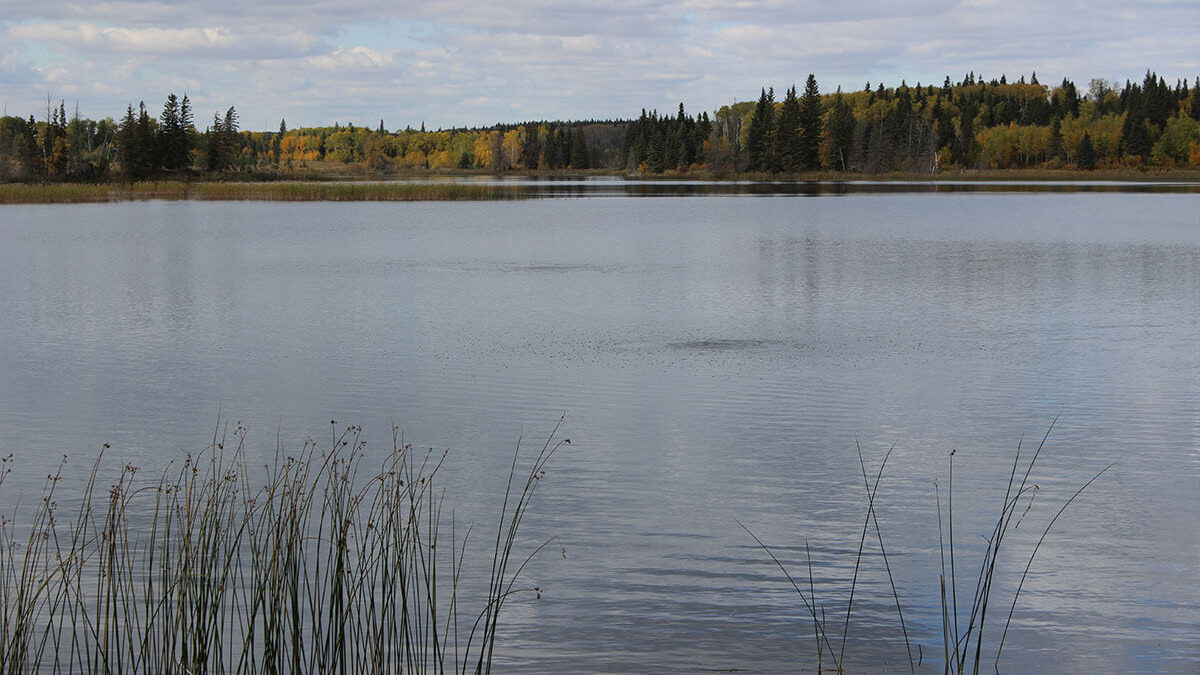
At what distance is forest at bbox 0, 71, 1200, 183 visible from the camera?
94625 millimetres

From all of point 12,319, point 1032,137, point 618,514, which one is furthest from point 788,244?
point 1032,137

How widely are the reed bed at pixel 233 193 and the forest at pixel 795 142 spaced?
13.7m

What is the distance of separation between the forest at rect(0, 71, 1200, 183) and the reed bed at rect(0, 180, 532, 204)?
13680 mm

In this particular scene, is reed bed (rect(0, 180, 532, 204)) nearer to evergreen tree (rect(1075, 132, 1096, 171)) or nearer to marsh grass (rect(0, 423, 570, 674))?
marsh grass (rect(0, 423, 570, 674))

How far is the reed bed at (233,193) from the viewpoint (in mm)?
57906

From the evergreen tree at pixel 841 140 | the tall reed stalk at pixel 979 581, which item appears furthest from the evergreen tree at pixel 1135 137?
the tall reed stalk at pixel 979 581

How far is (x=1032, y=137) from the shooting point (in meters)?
148

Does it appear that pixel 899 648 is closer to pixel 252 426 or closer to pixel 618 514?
pixel 618 514

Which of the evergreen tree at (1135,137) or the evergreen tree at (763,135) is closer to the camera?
the evergreen tree at (763,135)

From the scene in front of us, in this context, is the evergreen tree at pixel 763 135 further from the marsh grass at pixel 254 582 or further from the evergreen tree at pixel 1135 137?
the marsh grass at pixel 254 582

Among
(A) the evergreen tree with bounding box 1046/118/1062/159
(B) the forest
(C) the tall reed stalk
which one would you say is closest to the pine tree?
(B) the forest

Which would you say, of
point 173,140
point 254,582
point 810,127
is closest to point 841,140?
point 810,127

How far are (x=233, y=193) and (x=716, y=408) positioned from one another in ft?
196

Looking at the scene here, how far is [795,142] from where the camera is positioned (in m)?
116
